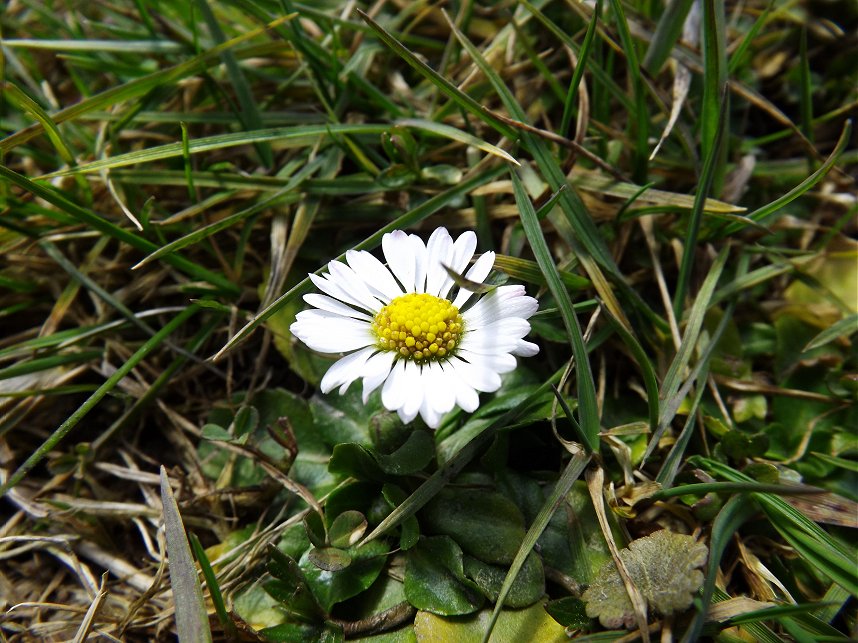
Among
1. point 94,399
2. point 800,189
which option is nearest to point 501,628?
point 94,399

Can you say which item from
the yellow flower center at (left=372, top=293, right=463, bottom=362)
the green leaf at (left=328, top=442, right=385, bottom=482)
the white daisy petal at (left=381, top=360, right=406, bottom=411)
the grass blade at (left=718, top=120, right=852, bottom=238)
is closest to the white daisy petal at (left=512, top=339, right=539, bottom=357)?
the yellow flower center at (left=372, top=293, right=463, bottom=362)

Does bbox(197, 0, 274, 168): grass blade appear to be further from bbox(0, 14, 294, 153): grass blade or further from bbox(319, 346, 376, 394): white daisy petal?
bbox(319, 346, 376, 394): white daisy petal

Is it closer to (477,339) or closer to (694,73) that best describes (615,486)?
(477,339)

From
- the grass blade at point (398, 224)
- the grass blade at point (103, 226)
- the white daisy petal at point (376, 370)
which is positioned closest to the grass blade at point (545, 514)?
the white daisy petal at point (376, 370)

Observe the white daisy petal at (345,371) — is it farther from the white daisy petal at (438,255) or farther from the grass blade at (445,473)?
the grass blade at (445,473)

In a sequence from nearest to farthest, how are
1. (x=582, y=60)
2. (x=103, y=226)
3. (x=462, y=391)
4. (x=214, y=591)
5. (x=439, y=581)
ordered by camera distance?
(x=462, y=391) < (x=214, y=591) < (x=439, y=581) < (x=582, y=60) < (x=103, y=226)

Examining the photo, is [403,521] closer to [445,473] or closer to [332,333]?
[445,473]

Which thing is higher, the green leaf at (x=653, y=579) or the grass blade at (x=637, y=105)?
the grass blade at (x=637, y=105)

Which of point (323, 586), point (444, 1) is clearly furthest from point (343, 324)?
point (444, 1)
